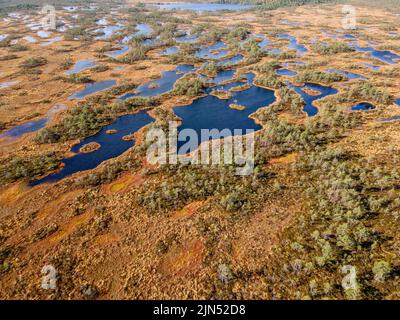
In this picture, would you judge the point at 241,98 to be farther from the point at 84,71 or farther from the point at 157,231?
the point at 84,71

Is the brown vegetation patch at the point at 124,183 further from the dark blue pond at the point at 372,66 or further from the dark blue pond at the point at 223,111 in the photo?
the dark blue pond at the point at 372,66

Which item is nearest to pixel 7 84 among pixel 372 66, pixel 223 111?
pixel 223 111

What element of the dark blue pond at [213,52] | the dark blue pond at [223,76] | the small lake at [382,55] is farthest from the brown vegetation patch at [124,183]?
the small lake at [382,55]

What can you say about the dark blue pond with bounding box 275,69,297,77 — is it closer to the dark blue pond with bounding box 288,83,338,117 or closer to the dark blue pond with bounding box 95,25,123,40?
the dark blue pond with bounding box 288,83,338,117

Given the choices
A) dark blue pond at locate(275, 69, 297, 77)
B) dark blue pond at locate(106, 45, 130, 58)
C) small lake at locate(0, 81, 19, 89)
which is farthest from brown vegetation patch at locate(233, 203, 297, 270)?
dark blue pond at locate(106, 45, 130, 58)

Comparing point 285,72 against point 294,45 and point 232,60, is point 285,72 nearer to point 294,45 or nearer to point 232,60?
point 232,60
